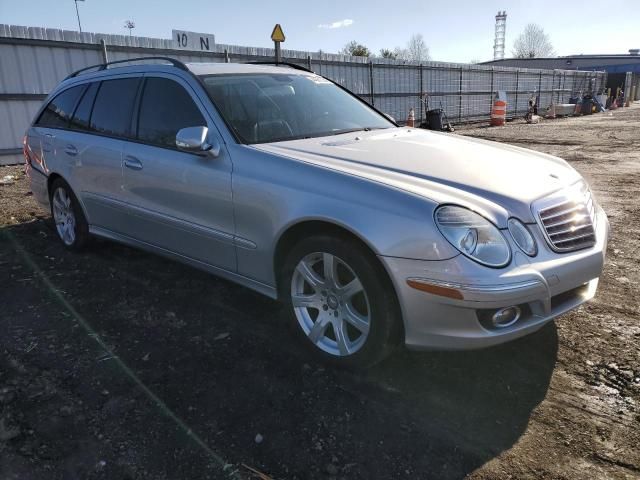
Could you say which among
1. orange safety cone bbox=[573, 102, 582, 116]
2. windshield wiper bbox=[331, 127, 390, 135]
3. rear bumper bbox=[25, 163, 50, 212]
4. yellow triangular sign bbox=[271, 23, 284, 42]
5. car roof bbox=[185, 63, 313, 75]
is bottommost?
orange safety cone bbox=[573, 102, 582, 116]

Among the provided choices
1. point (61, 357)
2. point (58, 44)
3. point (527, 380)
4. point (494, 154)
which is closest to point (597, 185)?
point (494, 154)

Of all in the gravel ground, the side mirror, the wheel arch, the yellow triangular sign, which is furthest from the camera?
the yellow triangular sign

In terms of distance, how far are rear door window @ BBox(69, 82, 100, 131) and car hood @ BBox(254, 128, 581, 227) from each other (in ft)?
7.23

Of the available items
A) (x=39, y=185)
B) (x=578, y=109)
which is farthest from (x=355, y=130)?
(x=578, y=109)

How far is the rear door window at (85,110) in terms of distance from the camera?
4.47 meters

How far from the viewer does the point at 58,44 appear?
10.8 meters

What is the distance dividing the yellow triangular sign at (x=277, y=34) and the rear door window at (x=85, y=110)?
5.53 metres

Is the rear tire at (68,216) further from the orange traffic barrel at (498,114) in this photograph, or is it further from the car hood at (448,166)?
the orange traffic barrel at (498,114)

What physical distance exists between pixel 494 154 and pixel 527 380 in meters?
1.43

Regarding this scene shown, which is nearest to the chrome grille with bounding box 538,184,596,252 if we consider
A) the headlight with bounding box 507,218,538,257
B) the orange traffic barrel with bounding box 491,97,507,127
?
the headlight with bounding box 507,218,538,257

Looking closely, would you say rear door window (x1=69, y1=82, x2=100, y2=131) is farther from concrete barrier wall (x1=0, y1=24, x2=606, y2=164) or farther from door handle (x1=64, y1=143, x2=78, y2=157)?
concrete barrier wall (x1=0, y1=24, x2=606, y2=164)

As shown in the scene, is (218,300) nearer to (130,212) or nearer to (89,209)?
(130,212)

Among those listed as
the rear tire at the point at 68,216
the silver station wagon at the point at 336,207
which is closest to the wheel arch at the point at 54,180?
the rear tire at the point at 68,216

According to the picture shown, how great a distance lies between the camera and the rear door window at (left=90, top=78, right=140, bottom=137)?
4012 millimetres
